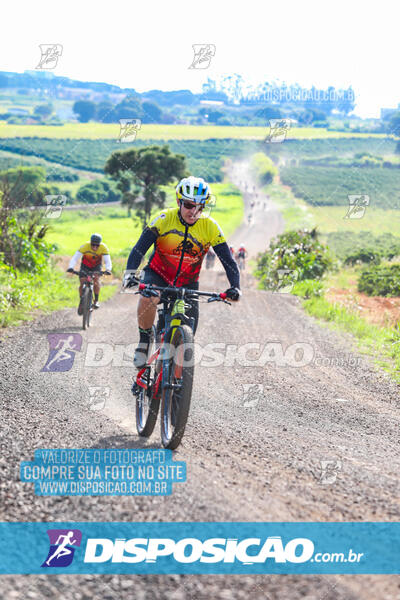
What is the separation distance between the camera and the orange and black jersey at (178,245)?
6043mm

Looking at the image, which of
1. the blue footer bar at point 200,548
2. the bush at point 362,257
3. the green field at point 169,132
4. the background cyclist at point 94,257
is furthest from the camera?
the green field at point 169,132

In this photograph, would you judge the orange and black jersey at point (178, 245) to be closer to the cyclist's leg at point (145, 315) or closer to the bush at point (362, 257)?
the cyclist's leg at point (145, 315)

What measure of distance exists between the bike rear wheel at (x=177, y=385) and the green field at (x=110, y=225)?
3336 cm

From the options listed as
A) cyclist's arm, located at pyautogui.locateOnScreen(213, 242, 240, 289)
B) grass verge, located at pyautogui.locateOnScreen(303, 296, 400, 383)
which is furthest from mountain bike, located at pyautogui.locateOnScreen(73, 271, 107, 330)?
cyclist's arm, located at pyautogui.locateOnScreen(213, 242, 240, 289)

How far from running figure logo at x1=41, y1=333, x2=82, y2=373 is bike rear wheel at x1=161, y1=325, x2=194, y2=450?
4.47 metres

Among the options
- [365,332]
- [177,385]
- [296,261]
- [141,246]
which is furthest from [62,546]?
[296,261]

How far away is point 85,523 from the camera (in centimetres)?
381

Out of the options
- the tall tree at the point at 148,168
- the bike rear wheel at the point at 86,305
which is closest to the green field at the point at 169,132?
the tall tree at the point at 148,168

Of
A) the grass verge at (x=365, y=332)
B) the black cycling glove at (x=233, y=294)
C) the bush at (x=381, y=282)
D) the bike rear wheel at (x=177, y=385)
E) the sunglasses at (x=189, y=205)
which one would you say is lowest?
the grass verge at (x=365, y=332)

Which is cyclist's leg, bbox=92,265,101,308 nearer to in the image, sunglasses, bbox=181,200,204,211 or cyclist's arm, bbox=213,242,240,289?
cyclist's arm, bbox=213,242,240,289

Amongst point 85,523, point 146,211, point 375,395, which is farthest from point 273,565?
point 146,211

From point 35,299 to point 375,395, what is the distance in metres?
10.8

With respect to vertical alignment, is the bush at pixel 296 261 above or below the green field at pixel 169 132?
below

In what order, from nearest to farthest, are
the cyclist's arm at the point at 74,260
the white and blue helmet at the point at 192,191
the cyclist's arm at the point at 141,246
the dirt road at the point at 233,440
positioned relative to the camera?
the dirt road at the point at 233,440
the white and blue helmet at the point at 192,191
the cyclist's arm at the point at 141,246
the cyclist's arm at the point at 74,260
